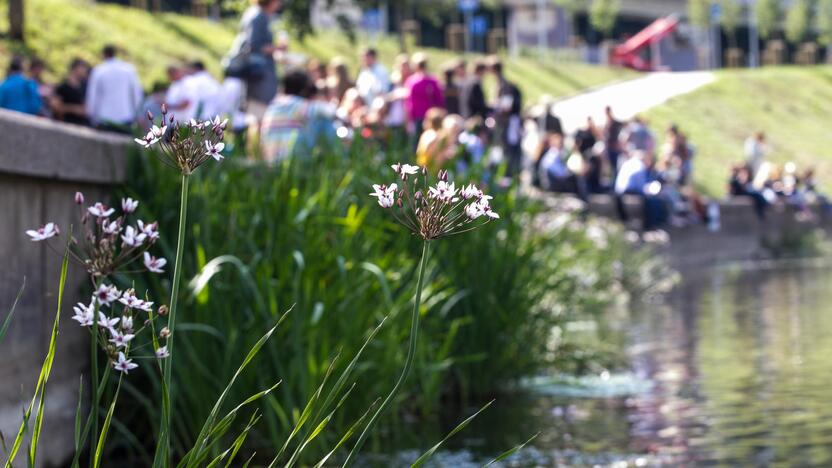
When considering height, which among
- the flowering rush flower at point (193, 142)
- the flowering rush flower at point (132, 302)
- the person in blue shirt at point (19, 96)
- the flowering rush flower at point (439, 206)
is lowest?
the flowering rush flower at point (132, 302)

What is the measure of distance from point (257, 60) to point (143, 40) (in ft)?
69.0

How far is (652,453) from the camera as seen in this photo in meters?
7.24

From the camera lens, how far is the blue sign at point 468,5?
57969 millimetres

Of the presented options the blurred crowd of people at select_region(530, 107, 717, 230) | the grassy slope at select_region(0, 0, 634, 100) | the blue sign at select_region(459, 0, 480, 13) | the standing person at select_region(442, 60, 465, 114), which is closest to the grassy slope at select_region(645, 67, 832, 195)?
the grassy slope at select_region(0, 0, 634, 100)

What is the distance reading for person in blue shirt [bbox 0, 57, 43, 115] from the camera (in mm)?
11766

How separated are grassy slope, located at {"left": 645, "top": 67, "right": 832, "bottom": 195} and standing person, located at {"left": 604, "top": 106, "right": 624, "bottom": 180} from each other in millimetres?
11950

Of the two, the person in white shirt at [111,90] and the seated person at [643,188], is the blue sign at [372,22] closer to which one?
the seated person at [643,188]

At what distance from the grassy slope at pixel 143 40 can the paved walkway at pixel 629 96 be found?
1.23 m

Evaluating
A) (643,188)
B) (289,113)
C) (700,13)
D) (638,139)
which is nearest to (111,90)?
(289,113)

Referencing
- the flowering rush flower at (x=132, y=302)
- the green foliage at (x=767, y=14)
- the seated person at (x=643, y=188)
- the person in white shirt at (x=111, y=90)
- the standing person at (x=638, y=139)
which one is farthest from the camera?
the green foliage at (x=767, y=14)

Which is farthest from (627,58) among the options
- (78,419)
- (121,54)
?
(78,419)

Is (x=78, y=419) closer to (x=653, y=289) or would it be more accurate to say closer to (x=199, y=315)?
(x=199, y=315)

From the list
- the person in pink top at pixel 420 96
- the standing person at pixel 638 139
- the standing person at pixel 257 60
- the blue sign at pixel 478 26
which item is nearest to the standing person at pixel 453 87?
the person in pink top at pixel 420 96

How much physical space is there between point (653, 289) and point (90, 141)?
42.9 feet
